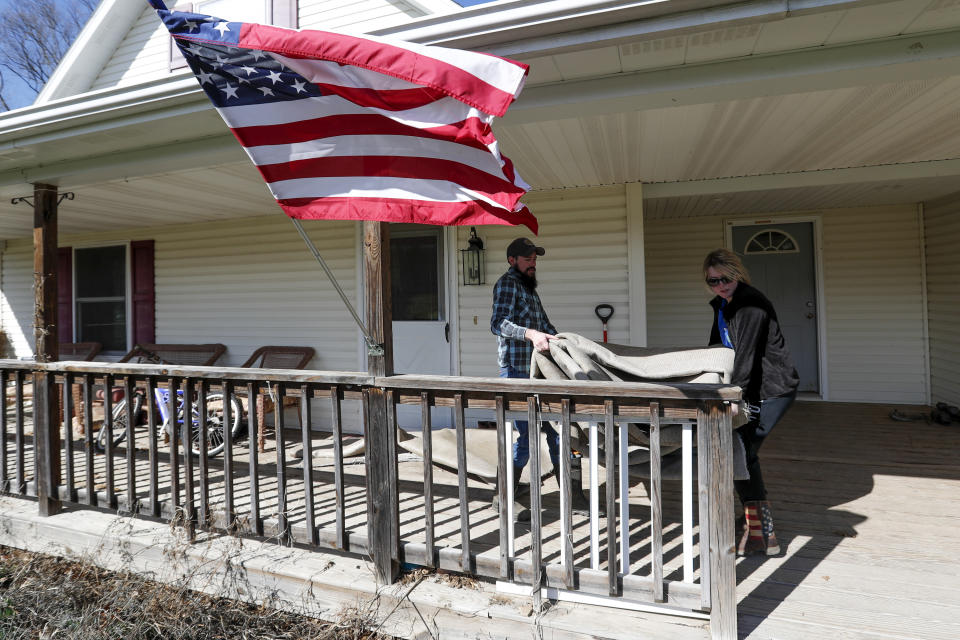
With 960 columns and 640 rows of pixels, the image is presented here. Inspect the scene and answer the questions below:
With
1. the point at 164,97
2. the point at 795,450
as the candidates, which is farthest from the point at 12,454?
the point at 795,450

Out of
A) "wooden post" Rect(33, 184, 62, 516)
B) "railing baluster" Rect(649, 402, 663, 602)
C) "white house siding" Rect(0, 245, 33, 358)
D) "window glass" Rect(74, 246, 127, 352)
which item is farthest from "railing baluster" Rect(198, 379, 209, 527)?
"white house siding" Rect(0, 245, 33, 358)

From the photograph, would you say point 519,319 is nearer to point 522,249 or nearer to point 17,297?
point 522,249

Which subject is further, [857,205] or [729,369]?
[857,205]

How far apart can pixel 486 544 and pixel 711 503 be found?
1.17 meters

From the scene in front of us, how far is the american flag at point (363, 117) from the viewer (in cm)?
197

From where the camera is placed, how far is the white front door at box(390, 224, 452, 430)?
5.30 m

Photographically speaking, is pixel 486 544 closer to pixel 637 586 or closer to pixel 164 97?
pixel 637 586

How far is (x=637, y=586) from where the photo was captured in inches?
83.6

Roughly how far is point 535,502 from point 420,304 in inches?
133

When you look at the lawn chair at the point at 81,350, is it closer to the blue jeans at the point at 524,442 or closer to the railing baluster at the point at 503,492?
the blue jeans at the point at 524,442

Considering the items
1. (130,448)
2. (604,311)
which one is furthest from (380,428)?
(604,311)

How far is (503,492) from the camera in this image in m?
2.29

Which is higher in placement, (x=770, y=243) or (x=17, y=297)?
(x=770, y=243)

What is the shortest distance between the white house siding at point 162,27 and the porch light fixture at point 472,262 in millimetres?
2383
